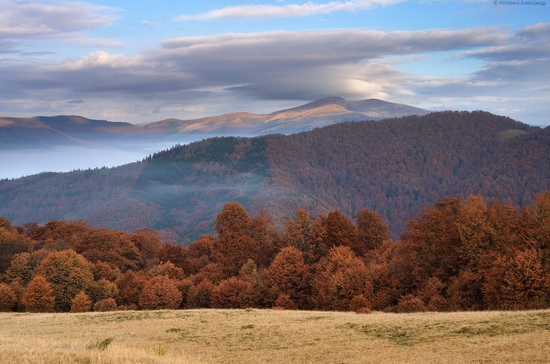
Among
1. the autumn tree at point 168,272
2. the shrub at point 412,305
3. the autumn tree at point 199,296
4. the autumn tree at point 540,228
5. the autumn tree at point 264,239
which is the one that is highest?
the autumn tree at point 540,228

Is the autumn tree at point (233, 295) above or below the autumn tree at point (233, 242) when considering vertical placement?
below

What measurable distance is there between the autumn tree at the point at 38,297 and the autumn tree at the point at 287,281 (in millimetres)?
26647

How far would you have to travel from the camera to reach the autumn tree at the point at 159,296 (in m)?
71.3

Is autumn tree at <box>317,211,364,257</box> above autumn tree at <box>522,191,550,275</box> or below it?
below

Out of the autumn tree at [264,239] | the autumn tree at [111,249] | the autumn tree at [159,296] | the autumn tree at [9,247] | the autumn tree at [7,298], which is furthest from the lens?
the autumn tree at [111,249]

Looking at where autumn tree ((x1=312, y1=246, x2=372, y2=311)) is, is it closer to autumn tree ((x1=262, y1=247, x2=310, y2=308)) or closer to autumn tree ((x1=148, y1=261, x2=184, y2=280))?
autumn tree ((x1=262, y1=247, x2=310, y2=308))

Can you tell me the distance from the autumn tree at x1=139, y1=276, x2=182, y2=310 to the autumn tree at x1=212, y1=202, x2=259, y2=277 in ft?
61.8

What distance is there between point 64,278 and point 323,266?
34586mm

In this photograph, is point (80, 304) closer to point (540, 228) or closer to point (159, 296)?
point (159, 296)

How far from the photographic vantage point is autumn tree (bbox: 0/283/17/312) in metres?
73.6

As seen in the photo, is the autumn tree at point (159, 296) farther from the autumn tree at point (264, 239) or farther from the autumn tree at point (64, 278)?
the autumn tree at point (264, 239)

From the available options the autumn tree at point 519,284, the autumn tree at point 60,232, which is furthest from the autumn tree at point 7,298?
the autumn tree at point 519,284

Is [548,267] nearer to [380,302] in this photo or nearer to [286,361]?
[380,302]

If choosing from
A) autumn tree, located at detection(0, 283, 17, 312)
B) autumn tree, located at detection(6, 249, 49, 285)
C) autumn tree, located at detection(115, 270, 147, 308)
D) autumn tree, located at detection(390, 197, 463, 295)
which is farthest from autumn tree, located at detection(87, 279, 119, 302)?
autumn tree, located at detection(390, 197, 463, 295)
